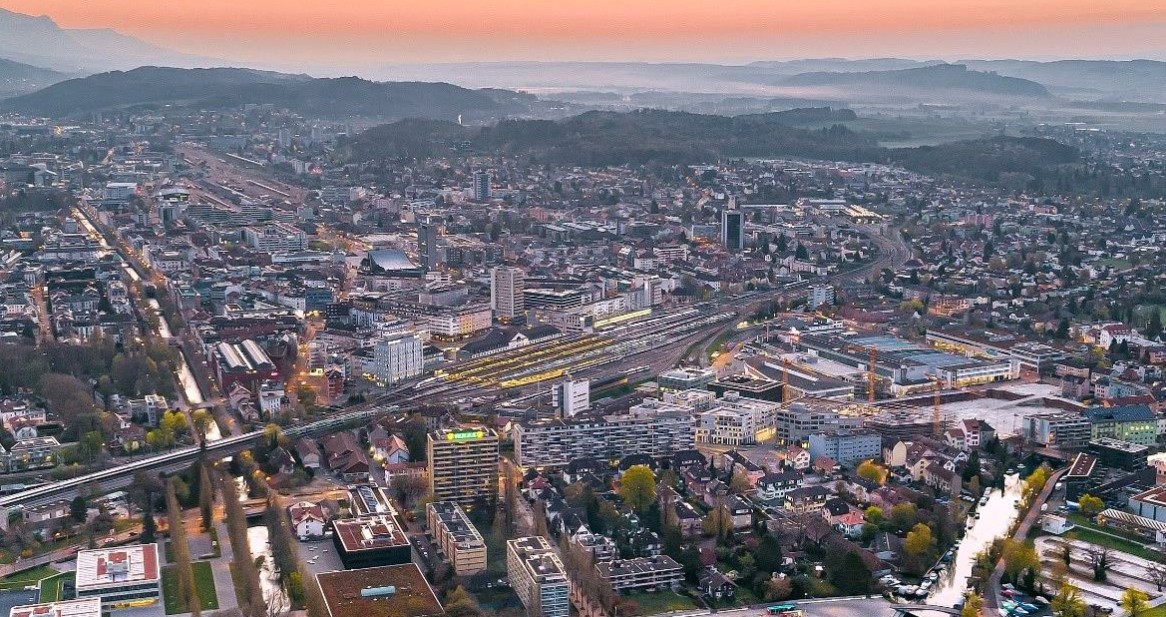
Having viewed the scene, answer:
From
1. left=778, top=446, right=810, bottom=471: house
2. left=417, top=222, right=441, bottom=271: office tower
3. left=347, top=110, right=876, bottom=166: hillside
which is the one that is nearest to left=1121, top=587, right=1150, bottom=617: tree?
left=778, top=446, right=810, bottom=471: house

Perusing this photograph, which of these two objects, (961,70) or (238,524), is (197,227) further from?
(961,70)

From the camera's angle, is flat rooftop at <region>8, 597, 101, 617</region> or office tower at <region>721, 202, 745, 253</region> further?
office tower at <region>721, 202, 745, 253</region>

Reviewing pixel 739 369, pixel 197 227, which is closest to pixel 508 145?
pixel 197 227

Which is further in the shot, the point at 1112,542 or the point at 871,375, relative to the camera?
the point at 871,375

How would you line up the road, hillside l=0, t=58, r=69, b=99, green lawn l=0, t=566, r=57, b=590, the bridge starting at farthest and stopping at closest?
1. hillside l=0, t=58, r=69, b=99
2. green lawn l=0, t=566, r=57, b=590
3. the road
4. the bridge

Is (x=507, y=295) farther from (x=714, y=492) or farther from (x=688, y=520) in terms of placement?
(x=688, y=520)

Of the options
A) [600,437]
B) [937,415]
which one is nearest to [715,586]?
[600,437]

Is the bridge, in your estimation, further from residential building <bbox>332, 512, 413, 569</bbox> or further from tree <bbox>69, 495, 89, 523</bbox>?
tree <bbox>69, 495, 89, 523</bbox>

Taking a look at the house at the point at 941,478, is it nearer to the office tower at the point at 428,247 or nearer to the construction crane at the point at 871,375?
the construction crane at the point at 871,375
